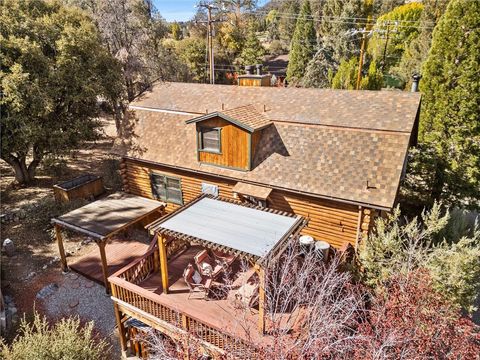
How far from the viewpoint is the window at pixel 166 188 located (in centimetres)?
1411

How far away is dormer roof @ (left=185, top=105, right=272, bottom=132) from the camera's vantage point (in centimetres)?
1161

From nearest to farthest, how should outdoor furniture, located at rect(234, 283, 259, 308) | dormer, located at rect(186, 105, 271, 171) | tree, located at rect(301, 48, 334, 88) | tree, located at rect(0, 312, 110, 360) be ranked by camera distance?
tree, located at rect(0, 312, 110, 360) → outdoor furniture, located at rect(234, 283, 259, 308) → dormer, located at rect(186, 105, 271, 171) → tree, located at rect(301, 48, 334, 88)

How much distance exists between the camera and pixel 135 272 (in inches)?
378

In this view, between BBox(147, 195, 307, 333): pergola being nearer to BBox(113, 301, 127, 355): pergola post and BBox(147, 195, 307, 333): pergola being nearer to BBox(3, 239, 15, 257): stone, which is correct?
BBox(113, 301, 127, 355): pergola post

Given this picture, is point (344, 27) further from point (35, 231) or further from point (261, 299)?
point (261, 299)

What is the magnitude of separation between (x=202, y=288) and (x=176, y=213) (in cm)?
226

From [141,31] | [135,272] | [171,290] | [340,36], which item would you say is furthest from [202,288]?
[340,36]

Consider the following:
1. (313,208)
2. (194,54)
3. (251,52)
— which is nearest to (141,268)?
(313,208)

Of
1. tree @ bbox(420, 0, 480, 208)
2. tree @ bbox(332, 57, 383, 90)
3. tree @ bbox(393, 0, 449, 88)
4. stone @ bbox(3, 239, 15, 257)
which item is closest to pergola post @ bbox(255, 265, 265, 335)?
tree @ bbox(420, 0, 480, 208)

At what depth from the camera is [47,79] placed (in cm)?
1577

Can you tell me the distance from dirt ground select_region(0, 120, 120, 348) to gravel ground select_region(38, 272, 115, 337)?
1.36 feet

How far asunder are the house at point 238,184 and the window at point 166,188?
0.05 meters

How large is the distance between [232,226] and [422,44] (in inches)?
1450

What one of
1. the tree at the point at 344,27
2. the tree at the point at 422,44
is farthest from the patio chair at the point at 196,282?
the tree at the point at 344,27
